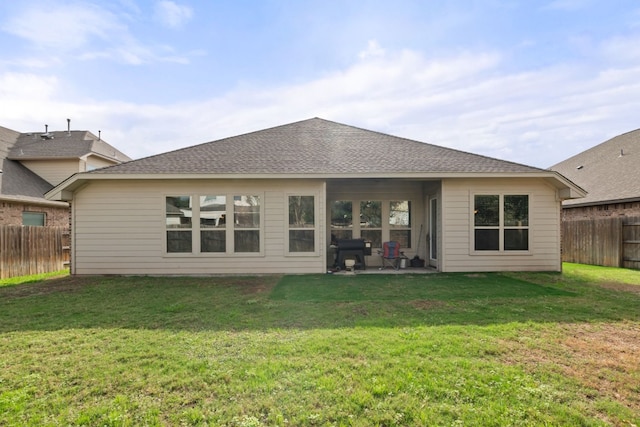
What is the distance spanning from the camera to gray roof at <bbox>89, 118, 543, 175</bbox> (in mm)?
9352

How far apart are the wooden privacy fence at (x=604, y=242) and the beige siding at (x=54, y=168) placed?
68.5 feet

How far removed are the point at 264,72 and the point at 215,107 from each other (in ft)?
9.70

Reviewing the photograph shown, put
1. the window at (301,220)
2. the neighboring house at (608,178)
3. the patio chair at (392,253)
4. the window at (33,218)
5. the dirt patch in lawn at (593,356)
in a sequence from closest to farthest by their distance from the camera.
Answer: the dirt patch in lawn at (593,356) → the window at (301,220) → the patio chair at (392,253) → the neighboring house at (608,178) → the window at (33,218)

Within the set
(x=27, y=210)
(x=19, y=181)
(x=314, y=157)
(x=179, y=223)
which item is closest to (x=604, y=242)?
(x=314, y=157)

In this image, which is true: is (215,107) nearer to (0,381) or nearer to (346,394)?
(0,381)

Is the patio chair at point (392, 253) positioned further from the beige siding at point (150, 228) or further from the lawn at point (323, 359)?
the lawn at point (323, 359)

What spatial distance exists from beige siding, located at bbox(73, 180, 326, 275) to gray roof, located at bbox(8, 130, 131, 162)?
26.9 feet

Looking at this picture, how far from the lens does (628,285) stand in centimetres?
797

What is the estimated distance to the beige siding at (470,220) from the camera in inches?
381

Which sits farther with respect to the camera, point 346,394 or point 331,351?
point 331,351

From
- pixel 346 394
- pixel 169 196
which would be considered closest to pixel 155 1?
pixel 169 196

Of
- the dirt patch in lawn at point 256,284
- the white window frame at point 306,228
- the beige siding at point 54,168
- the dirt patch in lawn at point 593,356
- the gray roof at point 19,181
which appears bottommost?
the dirt patch in lawn at point 256,284

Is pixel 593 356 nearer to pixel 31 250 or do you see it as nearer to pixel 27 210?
pixel 31 250

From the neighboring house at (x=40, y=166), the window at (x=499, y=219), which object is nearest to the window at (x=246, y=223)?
the window at (x=499, y=219)
